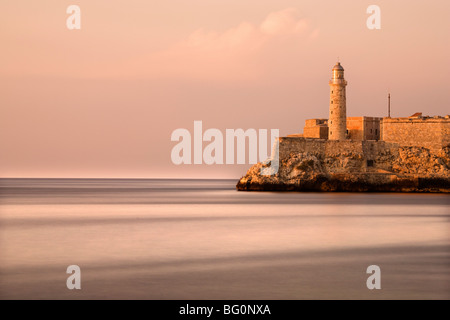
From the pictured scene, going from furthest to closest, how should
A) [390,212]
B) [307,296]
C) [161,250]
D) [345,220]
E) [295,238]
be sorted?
[390,212], [345,220], [295,238], [161,250], [307,296]

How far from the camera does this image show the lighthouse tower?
1765 inches

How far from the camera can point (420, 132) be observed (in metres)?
45.9

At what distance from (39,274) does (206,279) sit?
122 inches

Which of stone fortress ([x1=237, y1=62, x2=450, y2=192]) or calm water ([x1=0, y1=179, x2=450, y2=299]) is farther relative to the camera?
stone fortress ([x1=237, y1=62, x2=450, y2=192])

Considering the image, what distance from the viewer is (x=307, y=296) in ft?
31.5

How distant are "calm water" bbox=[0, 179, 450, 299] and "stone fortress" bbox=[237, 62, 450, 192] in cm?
1828

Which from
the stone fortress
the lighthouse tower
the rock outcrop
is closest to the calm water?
the rock outcrop

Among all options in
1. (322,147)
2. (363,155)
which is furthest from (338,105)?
(363,155)

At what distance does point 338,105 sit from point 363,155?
3972mm

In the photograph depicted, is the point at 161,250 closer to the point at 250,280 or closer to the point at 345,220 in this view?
the point at 250,280

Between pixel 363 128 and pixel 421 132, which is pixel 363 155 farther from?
pixel 421 132

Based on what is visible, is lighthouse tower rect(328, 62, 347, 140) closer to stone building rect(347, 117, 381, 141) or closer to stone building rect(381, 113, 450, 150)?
stone building rect(347, 117, 381, 141)

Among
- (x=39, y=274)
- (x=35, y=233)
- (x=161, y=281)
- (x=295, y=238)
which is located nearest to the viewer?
(x=161, y=281)
